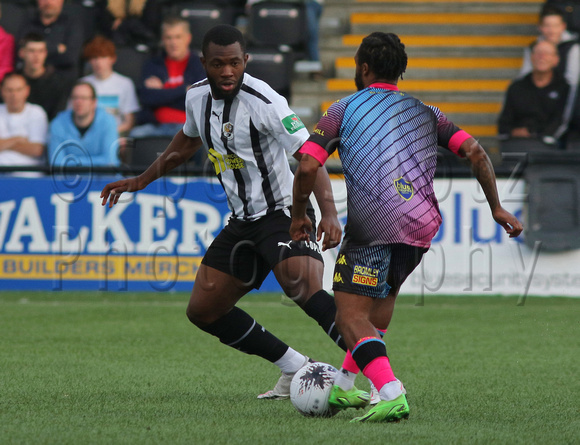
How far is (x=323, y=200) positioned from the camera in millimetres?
4711

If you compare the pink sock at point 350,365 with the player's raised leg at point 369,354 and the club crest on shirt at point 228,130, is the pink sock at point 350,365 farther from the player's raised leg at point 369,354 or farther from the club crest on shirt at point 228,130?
the club crest on shirt at point 228,130

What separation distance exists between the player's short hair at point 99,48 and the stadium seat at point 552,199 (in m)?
5.62

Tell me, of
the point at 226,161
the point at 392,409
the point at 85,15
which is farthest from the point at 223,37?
the point at 85,15

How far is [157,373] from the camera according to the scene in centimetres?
620

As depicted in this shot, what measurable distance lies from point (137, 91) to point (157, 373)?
700 centimetres

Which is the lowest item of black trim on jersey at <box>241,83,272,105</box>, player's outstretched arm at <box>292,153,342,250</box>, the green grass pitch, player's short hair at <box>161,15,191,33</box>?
the green grass pitch

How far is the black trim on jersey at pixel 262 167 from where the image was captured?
5.06m

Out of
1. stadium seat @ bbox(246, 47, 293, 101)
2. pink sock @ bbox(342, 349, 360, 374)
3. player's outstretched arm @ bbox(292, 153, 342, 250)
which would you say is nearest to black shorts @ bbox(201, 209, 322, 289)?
player's outstretched arm @ bbox(292, 153, 342, 250)

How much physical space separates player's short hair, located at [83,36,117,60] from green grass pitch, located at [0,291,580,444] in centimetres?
355

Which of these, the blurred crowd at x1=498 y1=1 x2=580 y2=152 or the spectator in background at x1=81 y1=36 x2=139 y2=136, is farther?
the spectator in background at x1=81 y1=36 x2=139 y2=136

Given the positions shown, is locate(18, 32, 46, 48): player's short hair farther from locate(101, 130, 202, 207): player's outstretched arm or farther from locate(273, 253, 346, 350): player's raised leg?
locate(273, 253, 346, 350): player's raised leg

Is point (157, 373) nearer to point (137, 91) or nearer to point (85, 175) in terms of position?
point (85, 175)

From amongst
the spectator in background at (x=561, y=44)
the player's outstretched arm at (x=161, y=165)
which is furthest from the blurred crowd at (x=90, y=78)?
the player's outstretched arm at (x=161, y=165)

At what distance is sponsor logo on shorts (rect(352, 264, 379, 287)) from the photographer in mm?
4445
